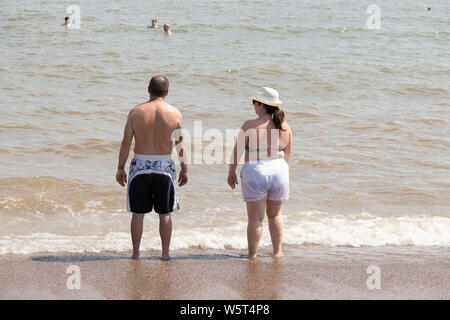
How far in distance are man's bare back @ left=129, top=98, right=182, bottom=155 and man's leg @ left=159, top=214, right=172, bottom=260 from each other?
55 centimetres

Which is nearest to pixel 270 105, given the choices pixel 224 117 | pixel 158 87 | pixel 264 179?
pixel 264 179

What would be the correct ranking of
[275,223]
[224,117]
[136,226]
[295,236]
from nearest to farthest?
[136,226], [275,223], [295,236], [224,117]

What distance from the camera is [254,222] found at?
198 inches

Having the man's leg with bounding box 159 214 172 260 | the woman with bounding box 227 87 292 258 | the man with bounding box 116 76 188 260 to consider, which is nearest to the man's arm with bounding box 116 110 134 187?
the man with bounding box 116 76 188 260

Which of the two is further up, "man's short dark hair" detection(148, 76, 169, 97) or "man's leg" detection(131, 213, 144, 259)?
"man's short dark hair" detection(148, 76, 169, 97)

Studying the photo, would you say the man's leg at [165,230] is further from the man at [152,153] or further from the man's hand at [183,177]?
the man's hand at [183,177]

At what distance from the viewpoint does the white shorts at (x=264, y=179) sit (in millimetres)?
4871

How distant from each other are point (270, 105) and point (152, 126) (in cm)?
96

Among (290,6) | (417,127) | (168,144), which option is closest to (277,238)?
(168,144)

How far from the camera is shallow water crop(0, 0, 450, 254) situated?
20.8ft

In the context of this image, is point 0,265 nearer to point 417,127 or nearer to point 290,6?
point 417,127

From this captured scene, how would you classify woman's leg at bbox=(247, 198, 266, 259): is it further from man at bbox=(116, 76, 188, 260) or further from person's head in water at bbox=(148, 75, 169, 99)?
person's head in water at bbox=(148, 75, 169, 99)

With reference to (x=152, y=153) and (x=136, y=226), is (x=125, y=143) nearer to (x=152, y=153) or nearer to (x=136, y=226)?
(x=152, y=153)

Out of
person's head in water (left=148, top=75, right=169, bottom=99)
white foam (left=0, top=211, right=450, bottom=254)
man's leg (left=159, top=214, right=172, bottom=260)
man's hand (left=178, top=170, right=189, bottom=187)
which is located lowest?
white foam (left=0, top=211, right=450, bottom=254)
